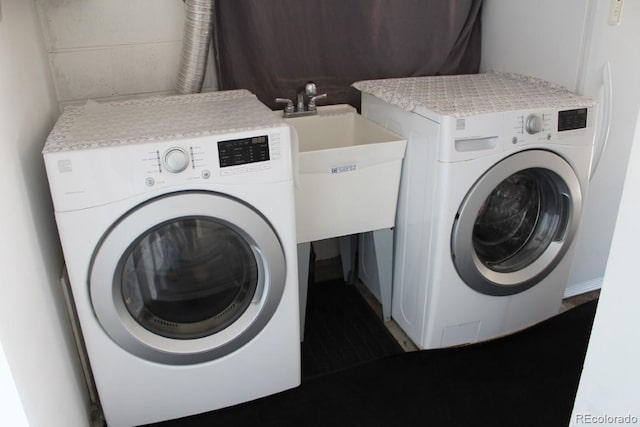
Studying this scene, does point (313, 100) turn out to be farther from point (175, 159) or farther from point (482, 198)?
point (175, 159)

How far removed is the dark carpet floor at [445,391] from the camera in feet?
5.63

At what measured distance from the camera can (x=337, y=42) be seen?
218 centimetres

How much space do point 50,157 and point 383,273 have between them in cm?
128

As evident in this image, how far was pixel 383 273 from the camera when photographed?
210 cm

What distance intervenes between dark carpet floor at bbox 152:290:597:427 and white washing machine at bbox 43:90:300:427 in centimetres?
9

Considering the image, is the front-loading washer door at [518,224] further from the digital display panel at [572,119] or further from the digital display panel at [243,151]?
the digital display panel at [243,151]

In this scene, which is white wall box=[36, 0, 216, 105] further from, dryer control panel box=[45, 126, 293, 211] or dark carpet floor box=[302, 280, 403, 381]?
dark carpet floor box=[302, 280, 403, 381]

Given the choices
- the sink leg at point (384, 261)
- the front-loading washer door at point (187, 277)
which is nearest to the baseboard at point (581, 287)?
the sink leg at point (384, 261)

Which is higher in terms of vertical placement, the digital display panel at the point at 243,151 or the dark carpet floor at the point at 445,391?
the digital display panel at the point at 243,151

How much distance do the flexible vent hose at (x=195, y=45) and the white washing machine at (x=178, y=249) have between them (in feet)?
0.61

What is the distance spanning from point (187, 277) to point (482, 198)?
0.97m

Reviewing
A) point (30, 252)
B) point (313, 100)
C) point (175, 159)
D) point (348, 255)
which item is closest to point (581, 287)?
point (348, 255)

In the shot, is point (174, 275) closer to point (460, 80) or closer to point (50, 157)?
point (50, 157)

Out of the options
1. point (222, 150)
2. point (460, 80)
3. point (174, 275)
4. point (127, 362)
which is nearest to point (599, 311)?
point (222, 150)
